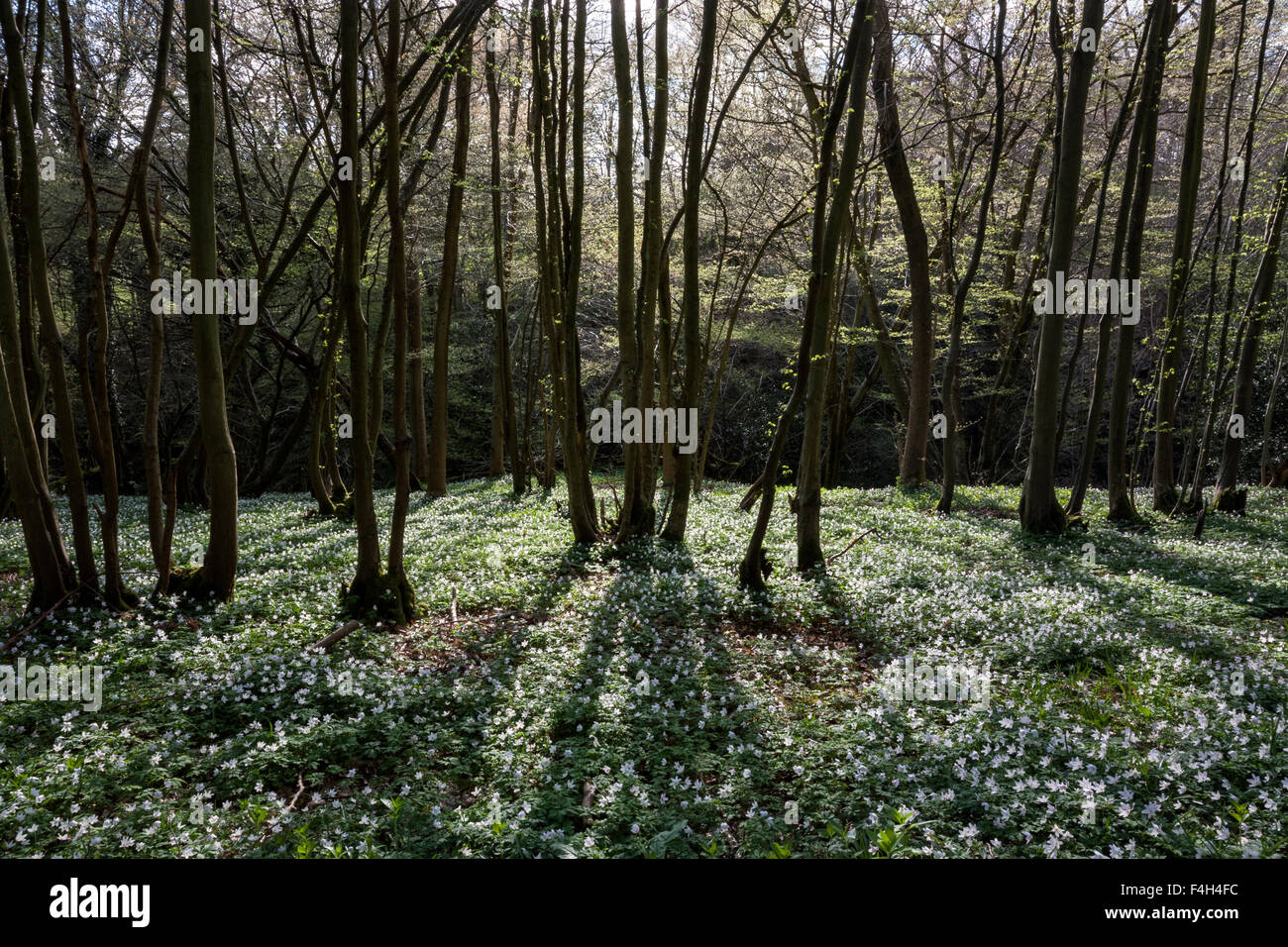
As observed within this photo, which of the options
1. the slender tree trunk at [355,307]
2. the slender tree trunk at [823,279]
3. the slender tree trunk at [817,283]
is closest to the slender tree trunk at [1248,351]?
the slender tree trunk at [823,279]

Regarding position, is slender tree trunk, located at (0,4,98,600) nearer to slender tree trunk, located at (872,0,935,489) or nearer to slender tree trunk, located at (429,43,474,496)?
slender tree trunk, located at (429,43,474,496)

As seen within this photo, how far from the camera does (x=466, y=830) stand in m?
3.37

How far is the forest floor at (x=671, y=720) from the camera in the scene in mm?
3387

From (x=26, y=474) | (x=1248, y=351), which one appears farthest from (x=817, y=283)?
(x=1248, y=351)

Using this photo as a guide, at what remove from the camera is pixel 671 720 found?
483cm

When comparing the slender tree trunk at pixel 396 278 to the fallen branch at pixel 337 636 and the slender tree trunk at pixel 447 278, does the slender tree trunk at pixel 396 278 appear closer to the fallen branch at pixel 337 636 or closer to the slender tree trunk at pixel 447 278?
the fallen branch at pixel 337 636

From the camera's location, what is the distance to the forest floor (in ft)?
11.1

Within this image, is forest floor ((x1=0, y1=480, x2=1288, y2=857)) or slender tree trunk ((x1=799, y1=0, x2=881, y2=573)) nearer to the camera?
forest floor ((x1=0, y1=480, x2=1288, y2=857))

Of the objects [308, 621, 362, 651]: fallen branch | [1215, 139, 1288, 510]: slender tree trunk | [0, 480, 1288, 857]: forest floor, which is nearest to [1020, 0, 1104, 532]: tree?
[0, 480, 1288, 857]: forest floor

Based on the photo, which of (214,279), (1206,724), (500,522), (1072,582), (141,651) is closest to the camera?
(1206,724)

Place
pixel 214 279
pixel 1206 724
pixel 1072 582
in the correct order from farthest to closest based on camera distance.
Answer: pixel 1072 582 → pixel 214 279 → pixel 1206 724
